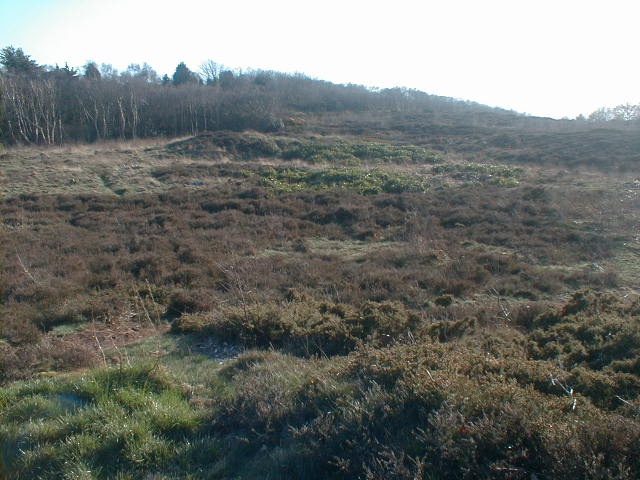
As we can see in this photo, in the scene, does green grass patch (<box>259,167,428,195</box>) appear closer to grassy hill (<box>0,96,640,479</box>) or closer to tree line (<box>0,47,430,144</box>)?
grassy hill (<box>0,96,640,479</box>)

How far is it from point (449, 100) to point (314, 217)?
252ft

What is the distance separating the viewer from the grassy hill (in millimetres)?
3330

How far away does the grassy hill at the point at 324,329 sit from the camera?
3330 millimetres

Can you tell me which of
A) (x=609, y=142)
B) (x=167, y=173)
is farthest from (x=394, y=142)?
(x=167, y=173)

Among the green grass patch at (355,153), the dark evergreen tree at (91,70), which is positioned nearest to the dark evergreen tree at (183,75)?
the dark evergreen tree at (91,70)

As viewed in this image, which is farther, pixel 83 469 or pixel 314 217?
pixel 314 217

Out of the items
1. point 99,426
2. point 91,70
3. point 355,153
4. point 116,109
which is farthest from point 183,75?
point 99,426

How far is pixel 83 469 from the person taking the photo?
353 centimetres

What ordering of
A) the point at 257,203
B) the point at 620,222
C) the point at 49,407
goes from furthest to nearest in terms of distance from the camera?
1. the point at 257,203
2. the point at 620,222
3. the point at 49,407

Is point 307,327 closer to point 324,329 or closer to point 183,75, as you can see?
point 324,329

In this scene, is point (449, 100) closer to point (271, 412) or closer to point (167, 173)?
point (167, 173)

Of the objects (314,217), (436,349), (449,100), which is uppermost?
(449,100)

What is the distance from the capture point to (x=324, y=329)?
6.48 meters

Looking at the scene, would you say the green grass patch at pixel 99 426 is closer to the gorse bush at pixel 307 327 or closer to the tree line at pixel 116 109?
the gorse bush at pixel 307 327
